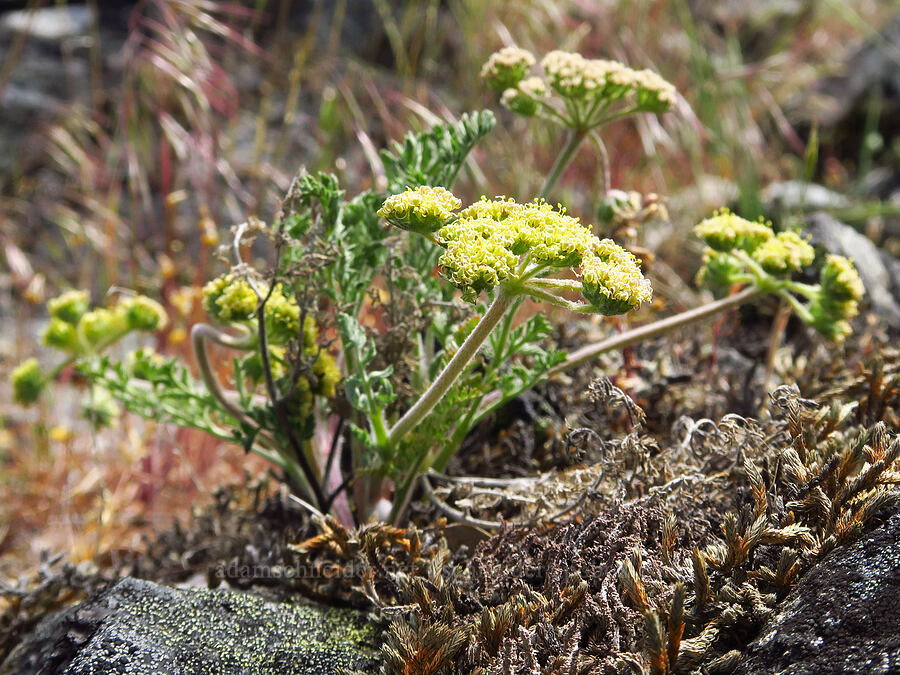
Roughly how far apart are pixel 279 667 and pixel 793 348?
6.56 feet

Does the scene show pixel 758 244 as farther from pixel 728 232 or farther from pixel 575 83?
pixel 575 83

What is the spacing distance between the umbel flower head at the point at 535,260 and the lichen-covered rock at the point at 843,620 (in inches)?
23.7

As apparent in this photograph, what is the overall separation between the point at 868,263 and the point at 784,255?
1247 mm

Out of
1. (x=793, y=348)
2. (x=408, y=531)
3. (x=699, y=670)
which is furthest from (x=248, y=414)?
(x=793, y=348)

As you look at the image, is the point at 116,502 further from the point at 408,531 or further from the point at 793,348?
the point at 793,348

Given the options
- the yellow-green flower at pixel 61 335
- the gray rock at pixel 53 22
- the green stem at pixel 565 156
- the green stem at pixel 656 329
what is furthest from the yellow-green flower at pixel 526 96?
the gray rock at pixel 53 22

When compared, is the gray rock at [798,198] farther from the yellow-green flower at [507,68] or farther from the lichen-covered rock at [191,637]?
the lichen-covered rock at [191,637]

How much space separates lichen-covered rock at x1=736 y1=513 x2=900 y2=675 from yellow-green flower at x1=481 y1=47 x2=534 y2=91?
4.50 feet

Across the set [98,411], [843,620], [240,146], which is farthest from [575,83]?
[240,146]

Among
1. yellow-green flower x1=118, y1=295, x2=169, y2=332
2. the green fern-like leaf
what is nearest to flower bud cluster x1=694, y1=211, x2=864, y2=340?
the green fern-like leaf

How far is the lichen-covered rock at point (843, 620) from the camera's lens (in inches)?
47.7

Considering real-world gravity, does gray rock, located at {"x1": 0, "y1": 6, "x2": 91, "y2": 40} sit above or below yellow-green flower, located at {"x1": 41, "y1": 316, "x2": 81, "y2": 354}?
above

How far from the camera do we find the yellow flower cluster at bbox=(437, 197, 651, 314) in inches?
51.5

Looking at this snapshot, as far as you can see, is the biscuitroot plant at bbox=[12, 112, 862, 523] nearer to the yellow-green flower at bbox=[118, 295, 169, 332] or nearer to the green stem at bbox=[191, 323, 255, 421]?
the green stem at bbox=[191, 323, 255, 421]
